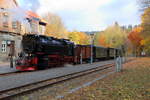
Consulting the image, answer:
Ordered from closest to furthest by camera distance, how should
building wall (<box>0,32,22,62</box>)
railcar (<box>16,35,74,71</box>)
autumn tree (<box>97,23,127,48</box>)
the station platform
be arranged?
the station platform
railcar (<box>16,35,74,71</box>)
building wall (<box>0,32,22,62</box>)
autumn tree (<box>97,23,127,48</box>)

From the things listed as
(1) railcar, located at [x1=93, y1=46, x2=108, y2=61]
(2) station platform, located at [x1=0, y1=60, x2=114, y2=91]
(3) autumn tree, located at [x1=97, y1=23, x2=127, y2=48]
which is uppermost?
(3) autumn tree, located at [x1=97, y1=23, x2=127, y2=48]

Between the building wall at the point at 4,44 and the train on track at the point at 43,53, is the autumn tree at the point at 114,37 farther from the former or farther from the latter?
the train on track at the point at 43,53

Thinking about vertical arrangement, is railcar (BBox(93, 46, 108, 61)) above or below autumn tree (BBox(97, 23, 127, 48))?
below

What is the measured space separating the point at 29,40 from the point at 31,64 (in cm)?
264

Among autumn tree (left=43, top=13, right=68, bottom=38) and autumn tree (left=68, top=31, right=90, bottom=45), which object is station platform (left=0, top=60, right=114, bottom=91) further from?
autumn tree (left=68, top=31, right=90, bottom=45)

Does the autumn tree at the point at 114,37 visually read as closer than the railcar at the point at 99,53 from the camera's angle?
No

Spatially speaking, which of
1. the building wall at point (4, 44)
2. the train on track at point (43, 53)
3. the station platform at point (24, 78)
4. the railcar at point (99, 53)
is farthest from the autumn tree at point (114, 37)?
the station platform at point (24, 78)

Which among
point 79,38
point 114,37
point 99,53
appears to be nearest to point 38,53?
point 99,53

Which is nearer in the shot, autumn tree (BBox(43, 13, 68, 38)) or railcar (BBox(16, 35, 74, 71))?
railcar (BBox(16, 35, 74, 71))

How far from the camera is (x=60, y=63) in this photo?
25.2 meters

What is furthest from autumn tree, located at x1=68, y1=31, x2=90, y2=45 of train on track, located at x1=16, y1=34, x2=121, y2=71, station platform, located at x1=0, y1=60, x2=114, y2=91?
station platform, located at x1=0, y1=60, x2=114, y2=91

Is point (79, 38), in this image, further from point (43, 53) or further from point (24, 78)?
point (24, 78)

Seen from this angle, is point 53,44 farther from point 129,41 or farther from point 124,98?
point 129,41

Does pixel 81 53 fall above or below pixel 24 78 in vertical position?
above
